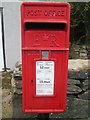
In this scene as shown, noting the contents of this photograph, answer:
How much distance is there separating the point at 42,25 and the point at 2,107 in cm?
187

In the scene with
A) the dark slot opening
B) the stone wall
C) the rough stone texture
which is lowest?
the rough stone texture

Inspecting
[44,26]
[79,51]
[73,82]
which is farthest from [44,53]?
[79,51]

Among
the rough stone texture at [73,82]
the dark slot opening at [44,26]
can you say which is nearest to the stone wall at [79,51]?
the rough stone texture at [73,82]

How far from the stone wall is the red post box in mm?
4919

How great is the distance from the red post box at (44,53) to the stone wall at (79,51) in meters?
4.92

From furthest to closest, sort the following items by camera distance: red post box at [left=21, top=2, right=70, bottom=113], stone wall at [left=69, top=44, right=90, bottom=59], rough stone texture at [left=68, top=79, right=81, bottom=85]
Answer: stone wall at [left=69, top=44, right=90, bottom=59] → rough stone texture at [left=68, top=79, right=81, bottom=85] → red post box at [left=21, top=2, right=70, bottom=113]

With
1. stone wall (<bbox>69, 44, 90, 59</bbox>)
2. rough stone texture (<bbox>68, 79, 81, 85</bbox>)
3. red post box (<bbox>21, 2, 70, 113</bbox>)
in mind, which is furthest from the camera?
stone wall (<bbox>69, 44, 90, 59</bbox>)

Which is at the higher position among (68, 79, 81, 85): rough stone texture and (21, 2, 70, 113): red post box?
(21, 2, 70, 113): red post box

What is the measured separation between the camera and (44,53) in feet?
11.4

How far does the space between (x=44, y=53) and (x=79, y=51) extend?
17.6ft

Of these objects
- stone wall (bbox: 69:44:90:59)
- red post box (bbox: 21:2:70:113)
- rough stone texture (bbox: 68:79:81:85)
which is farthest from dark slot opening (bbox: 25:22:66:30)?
stone wall (bbox: 69:44:90:59)

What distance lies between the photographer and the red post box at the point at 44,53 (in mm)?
3416

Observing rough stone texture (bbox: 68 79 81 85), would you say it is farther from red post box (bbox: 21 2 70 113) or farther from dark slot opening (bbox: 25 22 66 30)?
dark slot opening (bbox: 25 22 66 30)

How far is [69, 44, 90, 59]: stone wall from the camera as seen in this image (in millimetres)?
8586
